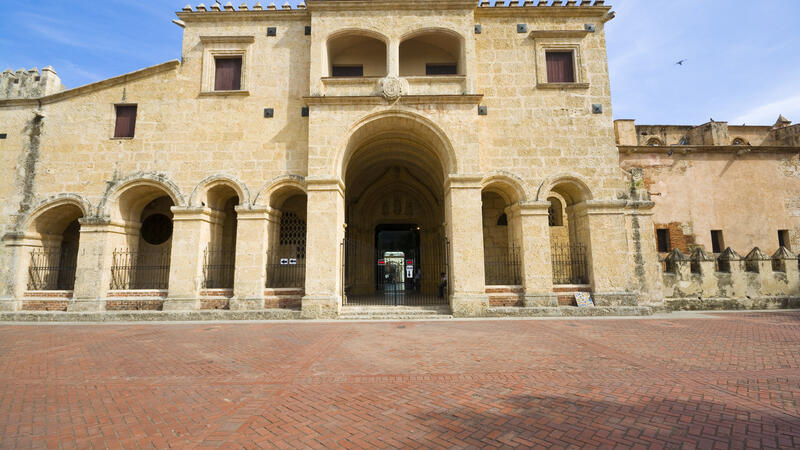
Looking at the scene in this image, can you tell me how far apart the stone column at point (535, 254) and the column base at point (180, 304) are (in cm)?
1164

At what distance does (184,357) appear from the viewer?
646 centimetres

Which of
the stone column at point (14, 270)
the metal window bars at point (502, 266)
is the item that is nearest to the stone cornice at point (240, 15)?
the stone column at point (14, 270)

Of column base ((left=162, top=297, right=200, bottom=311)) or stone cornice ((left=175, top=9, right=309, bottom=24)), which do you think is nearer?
column base ((left=162, top=297, right=200, bottom=311))

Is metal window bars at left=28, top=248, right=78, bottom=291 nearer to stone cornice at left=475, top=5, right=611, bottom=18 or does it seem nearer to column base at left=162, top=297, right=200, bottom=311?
column base at left=162, top=297, right=200, bottom=311

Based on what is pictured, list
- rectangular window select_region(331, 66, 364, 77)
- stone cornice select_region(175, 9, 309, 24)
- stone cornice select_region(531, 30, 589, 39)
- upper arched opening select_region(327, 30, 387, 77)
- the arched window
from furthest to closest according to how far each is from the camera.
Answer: the arched window, rectangular window select_region(331, 66, 364, 77), upper arched opening select_region(327, 30, 387, 77), stone cornice select_region(175, 9, 309, 24), stone cornice select_region(531, 30, 589, 39)

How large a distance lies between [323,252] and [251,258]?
2.79 m

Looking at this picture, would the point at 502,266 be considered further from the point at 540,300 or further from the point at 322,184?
the point at 322,184

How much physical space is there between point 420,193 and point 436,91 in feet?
22.5

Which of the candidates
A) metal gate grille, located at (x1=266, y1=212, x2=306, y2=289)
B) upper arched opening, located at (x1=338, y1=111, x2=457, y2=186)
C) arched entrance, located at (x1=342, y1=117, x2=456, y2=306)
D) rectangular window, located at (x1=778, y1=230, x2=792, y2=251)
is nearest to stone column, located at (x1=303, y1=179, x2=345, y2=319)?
upper arched opening, located at (x1=338, y1=111, x2=457, y2=186)

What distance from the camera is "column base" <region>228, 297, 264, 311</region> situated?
11.5 meters

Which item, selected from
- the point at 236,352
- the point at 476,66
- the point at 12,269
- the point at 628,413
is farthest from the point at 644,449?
the point at 12,269

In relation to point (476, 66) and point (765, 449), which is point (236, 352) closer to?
point (765, 449)

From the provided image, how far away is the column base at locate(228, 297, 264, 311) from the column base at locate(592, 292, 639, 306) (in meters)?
11.8

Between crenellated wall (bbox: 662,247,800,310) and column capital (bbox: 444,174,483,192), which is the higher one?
column capital (bbox: 444,174,483,192)
